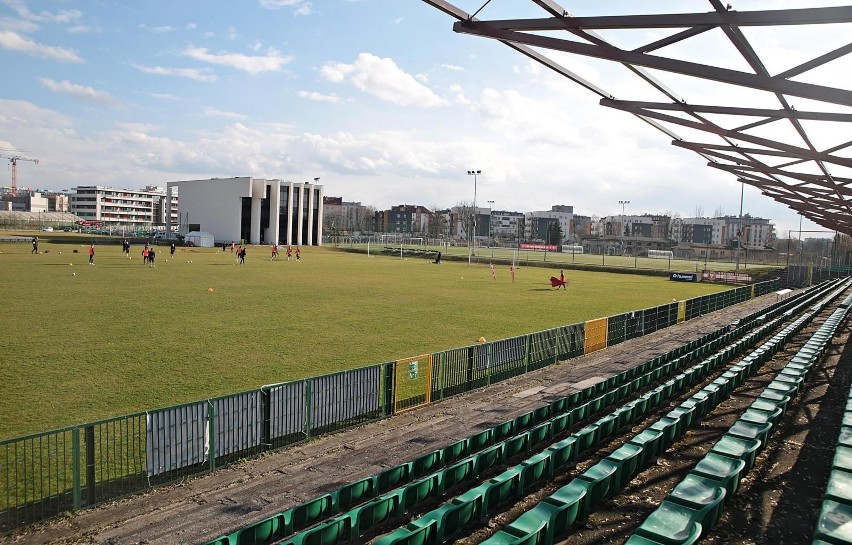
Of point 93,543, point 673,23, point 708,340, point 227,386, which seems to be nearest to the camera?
point 673,23

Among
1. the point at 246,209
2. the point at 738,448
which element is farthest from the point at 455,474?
the point at 246,209

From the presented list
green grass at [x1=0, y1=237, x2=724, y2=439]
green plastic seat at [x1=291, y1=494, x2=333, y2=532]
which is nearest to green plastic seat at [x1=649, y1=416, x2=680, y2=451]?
green plastic seat at [x1=291, y1=494, x2=333, y2=532]

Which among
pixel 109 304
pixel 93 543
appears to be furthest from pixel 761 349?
pixel 109 304

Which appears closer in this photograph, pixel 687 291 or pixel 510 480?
pixel 510 480

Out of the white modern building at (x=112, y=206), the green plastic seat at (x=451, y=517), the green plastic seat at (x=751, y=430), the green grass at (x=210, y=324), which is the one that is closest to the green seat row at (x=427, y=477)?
the green plastic seat at (x=451, y=517)

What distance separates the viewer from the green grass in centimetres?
1420

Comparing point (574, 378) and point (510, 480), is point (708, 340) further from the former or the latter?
point (510, 480)

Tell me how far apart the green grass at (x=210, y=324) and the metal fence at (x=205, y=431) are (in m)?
2.23

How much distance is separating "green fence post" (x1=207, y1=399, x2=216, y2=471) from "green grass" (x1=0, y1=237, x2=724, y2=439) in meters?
3.49

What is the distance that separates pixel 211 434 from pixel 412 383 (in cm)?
632

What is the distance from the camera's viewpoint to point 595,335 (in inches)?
847

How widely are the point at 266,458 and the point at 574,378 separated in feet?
33.1

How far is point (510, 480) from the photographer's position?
8.29 metres

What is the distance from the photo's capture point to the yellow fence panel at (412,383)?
1388 centimetres
